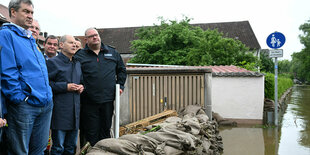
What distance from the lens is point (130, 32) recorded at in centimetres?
3578

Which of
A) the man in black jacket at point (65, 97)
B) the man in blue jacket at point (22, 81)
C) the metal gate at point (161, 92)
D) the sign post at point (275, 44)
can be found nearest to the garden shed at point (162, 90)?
the metal gate at point (161, 92)

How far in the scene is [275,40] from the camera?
304 inches

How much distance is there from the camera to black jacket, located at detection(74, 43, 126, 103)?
10.4 ft

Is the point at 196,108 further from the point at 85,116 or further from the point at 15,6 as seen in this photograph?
the point at 15,6

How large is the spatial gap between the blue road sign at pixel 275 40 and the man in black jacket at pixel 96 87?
6005 mm

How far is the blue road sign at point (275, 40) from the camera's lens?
25.1ft

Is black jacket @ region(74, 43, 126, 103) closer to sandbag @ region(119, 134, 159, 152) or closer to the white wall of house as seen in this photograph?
sandbag @ region(119, 134, 159, 152)

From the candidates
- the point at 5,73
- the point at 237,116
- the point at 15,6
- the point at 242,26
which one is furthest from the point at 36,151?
the point at 242,26

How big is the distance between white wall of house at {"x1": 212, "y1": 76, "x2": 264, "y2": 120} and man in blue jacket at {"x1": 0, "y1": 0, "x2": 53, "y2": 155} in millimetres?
6915

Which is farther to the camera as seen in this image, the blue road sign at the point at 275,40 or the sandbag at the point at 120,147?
the blue road sign at the point at 275,40

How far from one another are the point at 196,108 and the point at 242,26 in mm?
30244

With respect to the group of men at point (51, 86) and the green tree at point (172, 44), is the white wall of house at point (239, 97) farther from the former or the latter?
the green tree at point (172, 44)

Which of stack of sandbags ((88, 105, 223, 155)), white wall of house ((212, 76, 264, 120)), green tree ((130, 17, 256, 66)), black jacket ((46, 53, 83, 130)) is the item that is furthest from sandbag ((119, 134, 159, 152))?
green tree ((130, 17, 256, 66))

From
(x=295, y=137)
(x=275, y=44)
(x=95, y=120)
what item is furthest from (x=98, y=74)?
(x=275, y=44)
